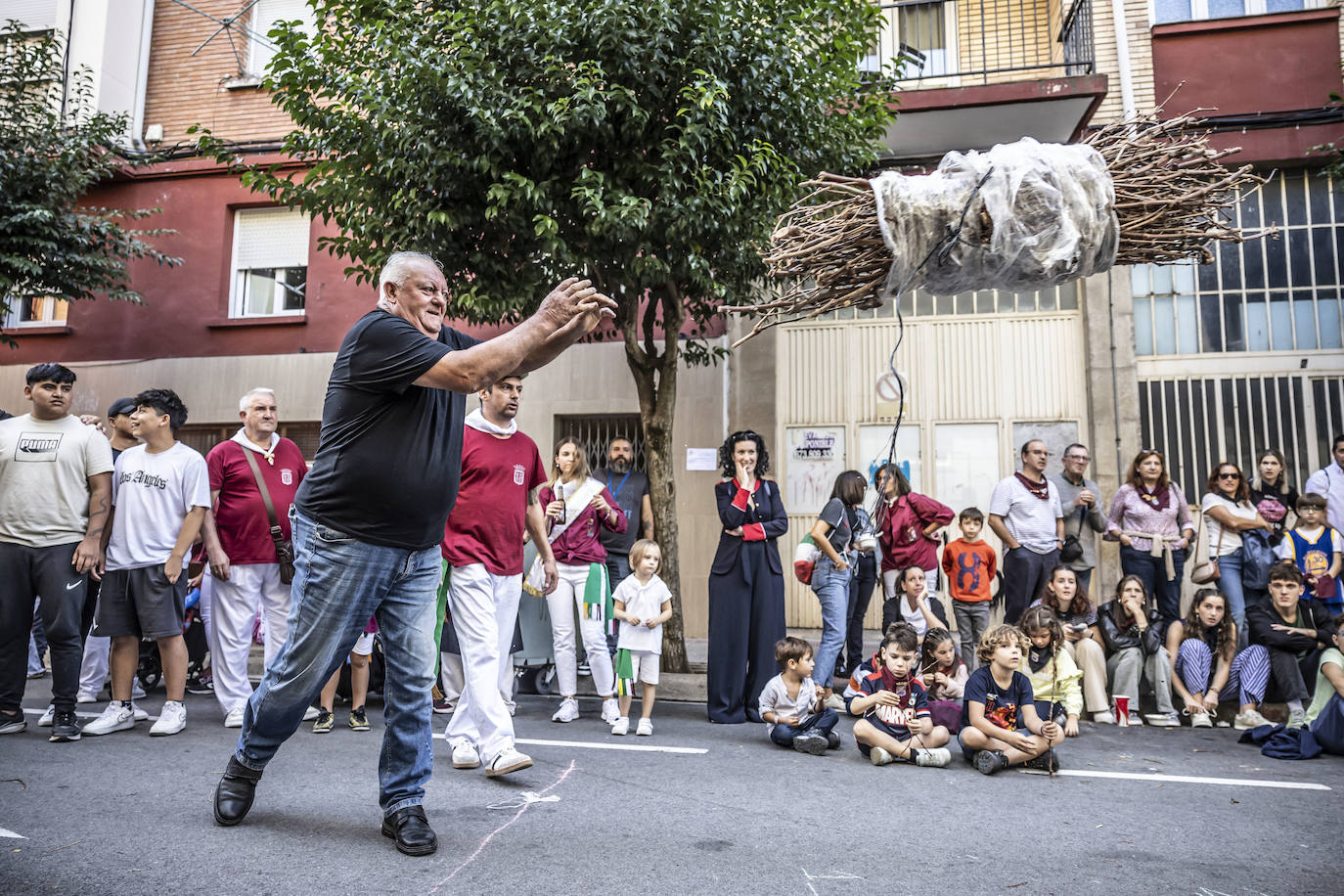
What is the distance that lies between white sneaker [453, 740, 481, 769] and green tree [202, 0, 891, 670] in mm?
3184

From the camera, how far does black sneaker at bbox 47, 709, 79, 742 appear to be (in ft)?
17.0

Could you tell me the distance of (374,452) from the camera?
11.1ft

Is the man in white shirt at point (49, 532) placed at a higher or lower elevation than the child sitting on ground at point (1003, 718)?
higher

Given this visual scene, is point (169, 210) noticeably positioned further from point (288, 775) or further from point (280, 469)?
point (288, 775)

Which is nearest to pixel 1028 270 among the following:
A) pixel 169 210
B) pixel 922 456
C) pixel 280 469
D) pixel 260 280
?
pixel 280 469

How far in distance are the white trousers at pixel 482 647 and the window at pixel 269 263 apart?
9.16 m

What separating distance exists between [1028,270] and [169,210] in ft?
43.3

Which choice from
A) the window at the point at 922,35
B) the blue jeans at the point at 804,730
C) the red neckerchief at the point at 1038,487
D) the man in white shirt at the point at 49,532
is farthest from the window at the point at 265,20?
the blue jeans at the point at 804,730

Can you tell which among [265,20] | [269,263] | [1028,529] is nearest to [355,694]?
[1028,529]

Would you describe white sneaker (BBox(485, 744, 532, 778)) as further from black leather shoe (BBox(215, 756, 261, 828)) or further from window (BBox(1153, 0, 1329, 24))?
window (BBox(1153, 0, 1329, 24))

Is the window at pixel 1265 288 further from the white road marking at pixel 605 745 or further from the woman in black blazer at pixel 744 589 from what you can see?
the white road marking at pixel 605 745

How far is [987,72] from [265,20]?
9.93m

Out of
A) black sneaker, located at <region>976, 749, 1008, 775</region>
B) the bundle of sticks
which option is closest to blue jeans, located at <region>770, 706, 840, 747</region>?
black sneaker, located at <region>976, 749, 1008, 775</region>

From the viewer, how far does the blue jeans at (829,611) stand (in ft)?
21.6
